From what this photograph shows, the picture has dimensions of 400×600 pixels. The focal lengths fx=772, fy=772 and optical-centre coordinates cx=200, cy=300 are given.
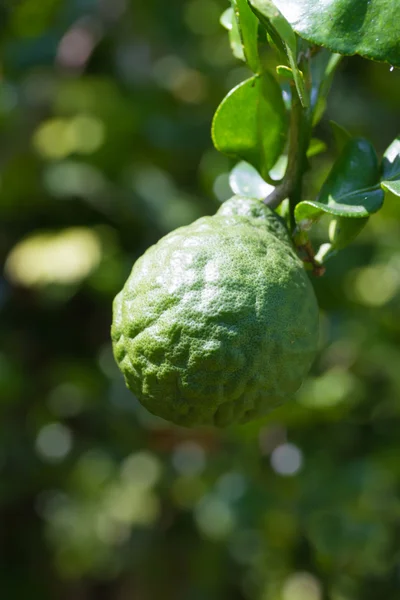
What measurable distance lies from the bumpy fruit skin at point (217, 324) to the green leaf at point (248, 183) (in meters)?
0.16

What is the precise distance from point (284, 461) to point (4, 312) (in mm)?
1543

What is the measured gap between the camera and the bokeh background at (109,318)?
93.3 inches

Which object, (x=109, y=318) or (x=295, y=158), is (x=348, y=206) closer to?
(x=295, y=158)

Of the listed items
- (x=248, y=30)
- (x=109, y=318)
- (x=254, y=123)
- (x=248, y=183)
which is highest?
(x=248, y=30)

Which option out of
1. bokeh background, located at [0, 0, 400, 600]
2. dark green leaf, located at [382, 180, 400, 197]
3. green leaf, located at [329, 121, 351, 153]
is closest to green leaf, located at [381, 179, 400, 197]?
dark green leaf, located at [382, 180, 400, 197]

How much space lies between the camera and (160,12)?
3324 mm

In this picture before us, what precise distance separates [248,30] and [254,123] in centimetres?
13

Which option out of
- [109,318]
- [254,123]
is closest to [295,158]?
[254,123]

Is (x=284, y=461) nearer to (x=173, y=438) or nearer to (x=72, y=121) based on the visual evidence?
(x=173, y=438)

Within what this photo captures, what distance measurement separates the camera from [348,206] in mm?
872

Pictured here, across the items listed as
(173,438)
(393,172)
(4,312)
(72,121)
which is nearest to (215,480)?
(173,438)

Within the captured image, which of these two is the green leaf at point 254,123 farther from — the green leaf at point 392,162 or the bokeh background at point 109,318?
the bokeh background at point 109,318

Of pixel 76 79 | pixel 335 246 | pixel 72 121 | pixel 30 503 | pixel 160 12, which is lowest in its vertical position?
pixel 30 503

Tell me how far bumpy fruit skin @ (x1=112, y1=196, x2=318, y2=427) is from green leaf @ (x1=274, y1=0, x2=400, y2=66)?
238 millimetres
